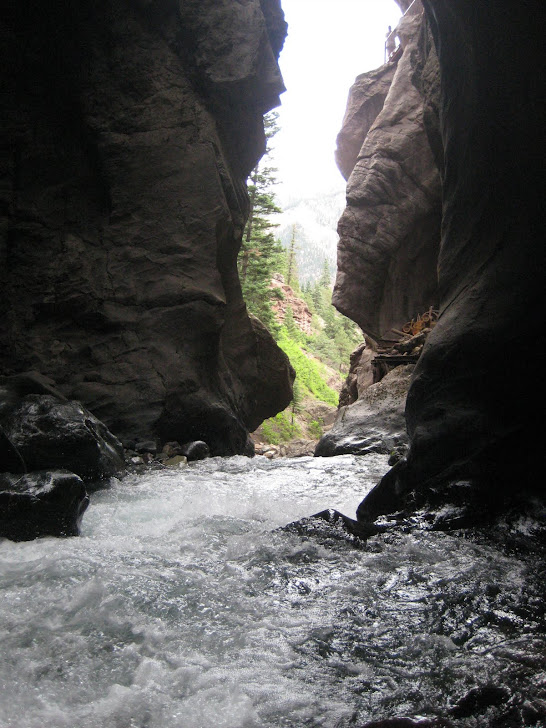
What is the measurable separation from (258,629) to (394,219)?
18.3 meters

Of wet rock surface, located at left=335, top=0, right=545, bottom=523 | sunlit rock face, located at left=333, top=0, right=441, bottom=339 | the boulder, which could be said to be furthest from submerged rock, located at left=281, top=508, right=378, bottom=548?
sunlit rock face, located at left=333, top=0, right=441, bottom=339

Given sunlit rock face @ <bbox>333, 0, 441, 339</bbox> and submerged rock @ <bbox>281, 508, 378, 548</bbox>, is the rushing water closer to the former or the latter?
submerged rock @ <bbox>281, 508, 378, 548</bbox>

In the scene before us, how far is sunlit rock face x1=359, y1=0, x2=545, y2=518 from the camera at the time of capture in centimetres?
419

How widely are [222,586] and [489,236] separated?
13.9 ft

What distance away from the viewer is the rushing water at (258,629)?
1777mm

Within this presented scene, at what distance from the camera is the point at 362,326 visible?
70.6 feet

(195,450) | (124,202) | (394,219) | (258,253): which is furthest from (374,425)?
(258,253)

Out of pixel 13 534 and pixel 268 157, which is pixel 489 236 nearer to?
pixel 13 534

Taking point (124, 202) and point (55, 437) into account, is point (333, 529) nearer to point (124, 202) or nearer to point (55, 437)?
point (55, 437)

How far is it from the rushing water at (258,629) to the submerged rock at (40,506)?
17cm

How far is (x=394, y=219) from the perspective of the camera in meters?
18.6

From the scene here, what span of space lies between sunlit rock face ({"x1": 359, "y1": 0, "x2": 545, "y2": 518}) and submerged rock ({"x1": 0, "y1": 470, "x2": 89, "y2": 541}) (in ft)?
8.79

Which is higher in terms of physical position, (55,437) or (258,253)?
(258,253)

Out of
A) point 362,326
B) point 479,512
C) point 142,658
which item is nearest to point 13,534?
point 142,658
